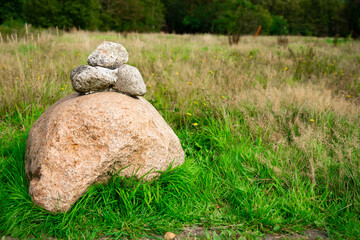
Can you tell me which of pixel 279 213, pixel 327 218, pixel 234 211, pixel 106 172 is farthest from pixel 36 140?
pixel 327 218

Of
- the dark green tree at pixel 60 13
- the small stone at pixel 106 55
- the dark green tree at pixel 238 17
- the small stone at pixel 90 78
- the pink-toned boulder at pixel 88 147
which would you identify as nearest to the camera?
the pink-toned boulder at pixel 88 147

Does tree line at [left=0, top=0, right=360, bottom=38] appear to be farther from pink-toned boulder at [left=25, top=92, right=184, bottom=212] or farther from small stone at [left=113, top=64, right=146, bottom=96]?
pink-toned boulder at [left=25, top=92, right=184, bottom=212]

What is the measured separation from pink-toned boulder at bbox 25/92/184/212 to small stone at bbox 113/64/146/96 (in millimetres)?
152

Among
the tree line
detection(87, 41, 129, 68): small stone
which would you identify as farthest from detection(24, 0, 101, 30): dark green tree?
detection(87, 41, 129, 68): small stone

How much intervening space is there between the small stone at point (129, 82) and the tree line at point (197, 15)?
18.5 meters

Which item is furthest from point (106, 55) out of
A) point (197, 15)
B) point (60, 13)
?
point (197, 15)

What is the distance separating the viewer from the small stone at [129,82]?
8.59ft

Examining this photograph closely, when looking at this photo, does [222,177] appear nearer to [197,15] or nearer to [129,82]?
[129,82]

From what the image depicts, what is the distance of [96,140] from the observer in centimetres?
221

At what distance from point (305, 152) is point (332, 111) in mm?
1237

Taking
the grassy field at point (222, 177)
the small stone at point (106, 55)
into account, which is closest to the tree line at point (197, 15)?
the grassy field at point (222, 177)

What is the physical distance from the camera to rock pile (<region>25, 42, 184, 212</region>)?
208 centimetres

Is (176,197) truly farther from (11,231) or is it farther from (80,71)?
(80,71)

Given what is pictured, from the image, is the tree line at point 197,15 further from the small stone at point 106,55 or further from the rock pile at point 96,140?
the rock pile at point 96,140
